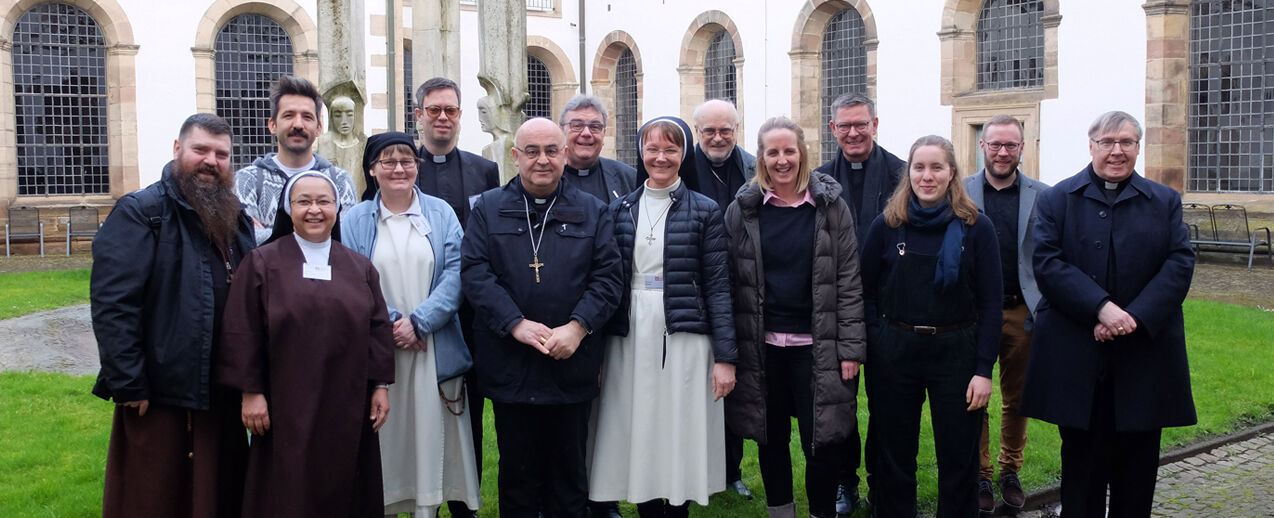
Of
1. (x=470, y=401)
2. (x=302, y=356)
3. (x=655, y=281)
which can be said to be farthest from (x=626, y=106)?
(x=302, y=356)

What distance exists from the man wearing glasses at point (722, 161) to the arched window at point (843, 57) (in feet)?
46.6

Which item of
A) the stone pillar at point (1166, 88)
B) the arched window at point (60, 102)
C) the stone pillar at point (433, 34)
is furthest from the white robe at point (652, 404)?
the arched window at point (60, 102)

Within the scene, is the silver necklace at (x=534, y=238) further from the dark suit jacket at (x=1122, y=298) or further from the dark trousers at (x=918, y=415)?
the dark suit jacket at (x=1122, y=298)

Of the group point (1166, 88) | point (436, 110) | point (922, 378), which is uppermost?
point (1166, 88)

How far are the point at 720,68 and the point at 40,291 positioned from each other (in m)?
13.5

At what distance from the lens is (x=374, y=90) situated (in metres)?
20.7

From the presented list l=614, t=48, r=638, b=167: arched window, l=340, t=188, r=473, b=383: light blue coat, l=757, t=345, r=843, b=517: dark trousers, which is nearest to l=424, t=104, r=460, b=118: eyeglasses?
l=340, t=188, r=473, b=383: light blue coat

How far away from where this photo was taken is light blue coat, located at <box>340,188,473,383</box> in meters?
3.99

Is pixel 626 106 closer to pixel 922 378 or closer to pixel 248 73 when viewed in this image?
pixel 248 73

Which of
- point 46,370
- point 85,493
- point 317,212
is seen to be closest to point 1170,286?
point 317,212

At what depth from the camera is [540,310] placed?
3938mm

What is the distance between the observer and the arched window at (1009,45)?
16000 mm

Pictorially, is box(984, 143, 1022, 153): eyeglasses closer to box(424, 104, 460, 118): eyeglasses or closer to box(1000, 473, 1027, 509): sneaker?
box(1000, 473, 1027, 509): sneaker

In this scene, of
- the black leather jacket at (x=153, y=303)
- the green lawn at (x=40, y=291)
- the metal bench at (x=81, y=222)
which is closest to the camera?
the black leather jacket at (x=153, y=303)
